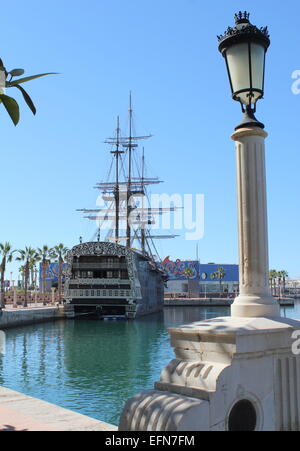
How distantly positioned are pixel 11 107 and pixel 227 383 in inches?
135

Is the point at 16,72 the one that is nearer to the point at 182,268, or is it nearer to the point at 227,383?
the point at 227,383

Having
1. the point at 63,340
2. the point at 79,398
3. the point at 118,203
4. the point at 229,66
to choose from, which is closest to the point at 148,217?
the point at 118,203

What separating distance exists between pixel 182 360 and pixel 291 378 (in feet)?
3.54

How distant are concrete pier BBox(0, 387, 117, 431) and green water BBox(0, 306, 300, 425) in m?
4.34

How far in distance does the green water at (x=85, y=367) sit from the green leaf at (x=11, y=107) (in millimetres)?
9360

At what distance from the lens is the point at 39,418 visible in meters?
6.99

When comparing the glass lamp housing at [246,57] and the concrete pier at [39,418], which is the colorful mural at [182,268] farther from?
the glass lamp housing at [246,57]

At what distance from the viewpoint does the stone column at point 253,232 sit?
4.68m

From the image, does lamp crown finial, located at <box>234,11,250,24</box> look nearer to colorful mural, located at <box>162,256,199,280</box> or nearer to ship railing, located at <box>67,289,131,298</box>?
ship railing, located at <box>67,289,131,298</box>

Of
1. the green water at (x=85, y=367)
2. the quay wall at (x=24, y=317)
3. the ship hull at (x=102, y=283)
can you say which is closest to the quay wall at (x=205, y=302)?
the ship hull at (x=102, y=283)

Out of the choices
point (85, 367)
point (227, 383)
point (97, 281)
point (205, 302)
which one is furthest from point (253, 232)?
point (205, 302)

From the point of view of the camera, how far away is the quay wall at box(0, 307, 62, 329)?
41406 mm
